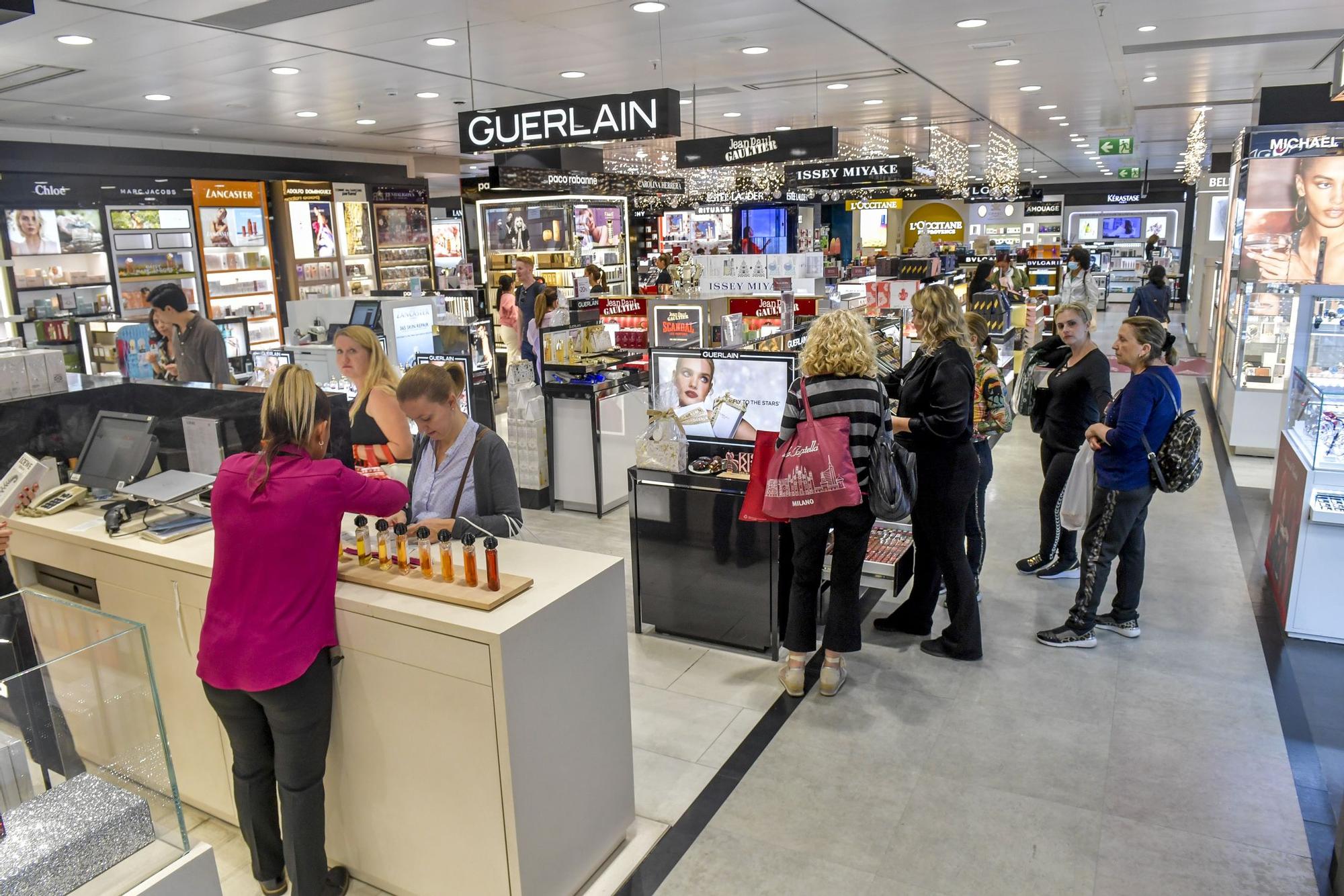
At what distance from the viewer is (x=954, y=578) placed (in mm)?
4148

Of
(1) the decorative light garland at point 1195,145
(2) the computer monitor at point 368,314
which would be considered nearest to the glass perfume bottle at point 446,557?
(2) the computer monitor at point 368,314

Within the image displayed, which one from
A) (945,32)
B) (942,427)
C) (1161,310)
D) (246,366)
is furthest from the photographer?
(1161,310)

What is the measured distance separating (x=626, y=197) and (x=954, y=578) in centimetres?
1498

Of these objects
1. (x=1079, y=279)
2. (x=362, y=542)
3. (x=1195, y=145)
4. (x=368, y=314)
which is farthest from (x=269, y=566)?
(x=1195, y=145)

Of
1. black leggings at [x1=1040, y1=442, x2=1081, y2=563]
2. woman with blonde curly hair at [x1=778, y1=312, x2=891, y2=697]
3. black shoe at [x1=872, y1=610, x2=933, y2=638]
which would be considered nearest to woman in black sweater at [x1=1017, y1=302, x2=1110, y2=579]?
black leggings at [x1=1040, y1=442, x2=1081, y2=563]

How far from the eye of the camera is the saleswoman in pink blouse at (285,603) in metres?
2.32

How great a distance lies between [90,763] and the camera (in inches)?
64.5

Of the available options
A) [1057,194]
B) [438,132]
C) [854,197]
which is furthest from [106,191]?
[1057,194]

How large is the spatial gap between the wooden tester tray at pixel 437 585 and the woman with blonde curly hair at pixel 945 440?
2.06 m

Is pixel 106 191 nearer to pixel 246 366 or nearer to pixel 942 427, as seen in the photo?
pixel 246 366

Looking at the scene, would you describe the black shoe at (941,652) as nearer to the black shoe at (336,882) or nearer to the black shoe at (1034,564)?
the black shoe at (1034,564)

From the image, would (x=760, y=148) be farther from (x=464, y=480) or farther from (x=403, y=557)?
(x=403, y=557)

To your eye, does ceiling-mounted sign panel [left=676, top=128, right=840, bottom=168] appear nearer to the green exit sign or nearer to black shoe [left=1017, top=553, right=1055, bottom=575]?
black shoe [left=1017, top=553, right=1055, bottom=575]

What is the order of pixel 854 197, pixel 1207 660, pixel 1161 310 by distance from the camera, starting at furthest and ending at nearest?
Result: pixel 854 197 → pixel 1161 310 → pixel 1207 660
